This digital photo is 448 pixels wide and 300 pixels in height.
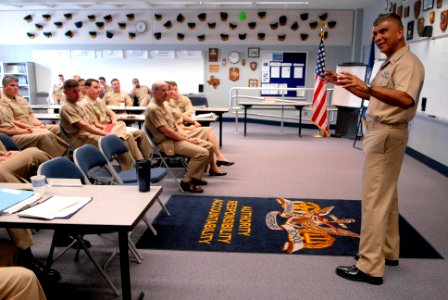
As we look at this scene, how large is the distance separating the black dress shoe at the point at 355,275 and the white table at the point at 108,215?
1459mm

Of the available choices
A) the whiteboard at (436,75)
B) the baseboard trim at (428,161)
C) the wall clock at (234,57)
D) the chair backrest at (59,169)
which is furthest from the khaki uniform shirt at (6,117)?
the wall clock at (234,57)

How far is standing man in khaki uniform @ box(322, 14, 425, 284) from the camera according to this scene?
2.36 metres

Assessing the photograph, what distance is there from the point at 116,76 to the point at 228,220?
29.2 ft

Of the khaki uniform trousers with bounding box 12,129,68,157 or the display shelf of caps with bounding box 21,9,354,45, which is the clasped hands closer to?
the khaki uniform trousers with bounding box 12,129,68,157

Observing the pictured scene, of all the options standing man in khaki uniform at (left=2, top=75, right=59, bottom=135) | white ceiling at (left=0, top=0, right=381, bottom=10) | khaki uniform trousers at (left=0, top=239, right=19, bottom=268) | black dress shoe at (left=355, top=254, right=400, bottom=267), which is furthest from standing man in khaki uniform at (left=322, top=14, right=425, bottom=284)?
white ceiling at (left=0, top=0, right=381, bottom=10)

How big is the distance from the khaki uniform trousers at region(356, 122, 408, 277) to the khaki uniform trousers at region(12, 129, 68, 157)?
13.5 ft

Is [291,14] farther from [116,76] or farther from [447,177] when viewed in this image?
[447,177]

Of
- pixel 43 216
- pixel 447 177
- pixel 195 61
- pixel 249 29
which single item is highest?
pixel 249 29

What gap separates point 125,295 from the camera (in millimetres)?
1992

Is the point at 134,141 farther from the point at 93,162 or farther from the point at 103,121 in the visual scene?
the point at 93,162

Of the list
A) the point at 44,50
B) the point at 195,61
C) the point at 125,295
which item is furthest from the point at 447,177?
the point at 44,50

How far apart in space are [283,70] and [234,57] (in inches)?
58.4

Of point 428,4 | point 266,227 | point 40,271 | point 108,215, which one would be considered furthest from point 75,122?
point 428,4

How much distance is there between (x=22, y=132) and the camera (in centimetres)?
522
